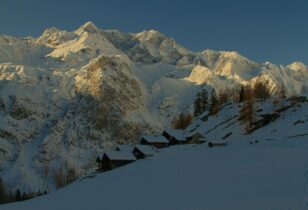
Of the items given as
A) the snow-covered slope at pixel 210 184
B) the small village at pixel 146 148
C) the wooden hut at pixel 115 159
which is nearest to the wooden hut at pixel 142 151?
the small village at pixel 146 148

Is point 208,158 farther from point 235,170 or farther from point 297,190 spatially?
point 297,190

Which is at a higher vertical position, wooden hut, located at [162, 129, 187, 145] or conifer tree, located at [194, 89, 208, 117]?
conifer tree, located at [194, 89, 208, 117]

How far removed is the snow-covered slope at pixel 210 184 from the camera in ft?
109

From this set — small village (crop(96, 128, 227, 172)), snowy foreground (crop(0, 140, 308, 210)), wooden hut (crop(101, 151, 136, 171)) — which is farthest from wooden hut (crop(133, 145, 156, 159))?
snowy foreground (crop(0, 140, 308, 210))

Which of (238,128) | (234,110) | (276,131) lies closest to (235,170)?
(276,131)

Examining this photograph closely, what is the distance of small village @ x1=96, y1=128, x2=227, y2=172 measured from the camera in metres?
97.8

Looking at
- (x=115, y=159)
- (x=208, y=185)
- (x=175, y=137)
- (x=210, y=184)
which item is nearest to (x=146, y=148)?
(x=115, y=159)

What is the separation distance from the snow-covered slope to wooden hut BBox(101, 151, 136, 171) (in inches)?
1090

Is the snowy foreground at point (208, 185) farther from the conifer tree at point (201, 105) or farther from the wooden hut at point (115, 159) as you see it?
the conifer tree at point (201, 105)

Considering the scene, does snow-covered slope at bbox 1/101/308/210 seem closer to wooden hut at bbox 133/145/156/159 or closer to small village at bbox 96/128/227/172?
small village at bbox 96/128/227/172

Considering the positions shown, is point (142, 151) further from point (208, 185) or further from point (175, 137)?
point (208, 185)

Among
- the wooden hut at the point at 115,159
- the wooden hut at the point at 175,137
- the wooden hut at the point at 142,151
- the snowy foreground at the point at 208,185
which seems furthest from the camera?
the wooden hut at the point at 175,137

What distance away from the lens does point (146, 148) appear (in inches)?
3939

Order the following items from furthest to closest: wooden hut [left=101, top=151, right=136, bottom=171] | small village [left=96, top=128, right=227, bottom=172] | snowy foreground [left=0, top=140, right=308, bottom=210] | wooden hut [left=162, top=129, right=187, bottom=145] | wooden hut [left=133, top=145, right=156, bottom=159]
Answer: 1. wooden hut [left=162, top=129, right=187, bottom=145]
2. wooden hut [left=101, top=151, right=136, bottom=171]
3. small village [left=96, top=128, right=227, bottom=172]
4. wooden hut [left=133, top=145, right=156, bottom=159]
5. snowy foreground [left=0, top=140, right=308, bottom=210]
